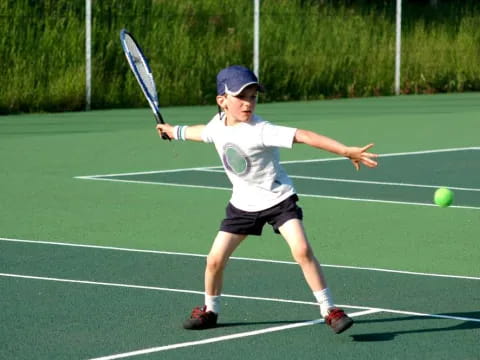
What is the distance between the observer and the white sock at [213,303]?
7426 mm

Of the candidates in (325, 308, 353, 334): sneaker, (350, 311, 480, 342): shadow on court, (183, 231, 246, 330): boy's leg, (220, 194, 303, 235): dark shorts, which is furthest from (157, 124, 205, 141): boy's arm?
(350, 311, 480, 342): shadow on court

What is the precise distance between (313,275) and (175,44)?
58.8ft

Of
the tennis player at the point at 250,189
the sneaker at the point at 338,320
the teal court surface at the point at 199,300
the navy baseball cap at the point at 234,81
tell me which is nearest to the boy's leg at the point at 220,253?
the tennis player at the point at 250,189

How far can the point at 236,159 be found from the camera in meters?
7.21

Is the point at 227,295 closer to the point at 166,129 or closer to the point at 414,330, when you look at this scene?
the point at 166,129

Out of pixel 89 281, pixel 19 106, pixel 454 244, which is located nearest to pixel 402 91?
pixel 19 106

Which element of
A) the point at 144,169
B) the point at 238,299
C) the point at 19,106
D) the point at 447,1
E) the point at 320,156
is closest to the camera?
the point at 238,299

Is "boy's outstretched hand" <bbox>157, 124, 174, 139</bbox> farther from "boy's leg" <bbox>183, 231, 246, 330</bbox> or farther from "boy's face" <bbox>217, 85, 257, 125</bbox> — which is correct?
"boy's leg" <bbox>183, 231, 246, 330</bbox>

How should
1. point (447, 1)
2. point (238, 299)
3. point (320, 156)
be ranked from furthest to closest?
point (447, 1), point (320, 156), point (238, 299)

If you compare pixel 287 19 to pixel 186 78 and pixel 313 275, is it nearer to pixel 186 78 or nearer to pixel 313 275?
pixel 186 78

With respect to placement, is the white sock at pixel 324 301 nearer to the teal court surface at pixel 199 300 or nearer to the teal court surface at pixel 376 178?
the teal court surface at pixel 199 300

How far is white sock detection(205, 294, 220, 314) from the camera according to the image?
7426 mm

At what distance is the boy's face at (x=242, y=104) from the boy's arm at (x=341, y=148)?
1.09 ft

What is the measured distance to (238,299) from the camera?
8.15 meters
